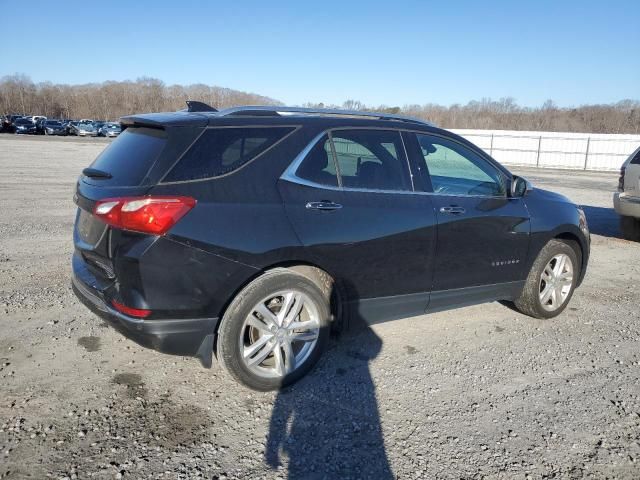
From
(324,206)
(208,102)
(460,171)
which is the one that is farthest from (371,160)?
(208,102)

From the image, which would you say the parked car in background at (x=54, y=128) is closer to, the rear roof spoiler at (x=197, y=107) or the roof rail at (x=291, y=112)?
the rear roof spoiler at (x=197, y=107)

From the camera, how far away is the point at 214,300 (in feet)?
9.84

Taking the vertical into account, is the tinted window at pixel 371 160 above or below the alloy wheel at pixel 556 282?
above

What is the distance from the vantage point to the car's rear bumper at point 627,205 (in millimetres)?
7926

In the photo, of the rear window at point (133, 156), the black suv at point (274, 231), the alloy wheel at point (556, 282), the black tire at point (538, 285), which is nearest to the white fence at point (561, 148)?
the alloy wheel at point (556, 282)

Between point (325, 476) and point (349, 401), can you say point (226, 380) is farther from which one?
point (325, 476)

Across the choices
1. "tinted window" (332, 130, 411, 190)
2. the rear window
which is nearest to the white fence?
"tinted window" (332, 130, 411, 190)

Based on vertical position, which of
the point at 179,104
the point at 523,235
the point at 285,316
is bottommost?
the point at 285,316

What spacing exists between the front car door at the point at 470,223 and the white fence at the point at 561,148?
2883 cm

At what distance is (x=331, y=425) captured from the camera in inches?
117

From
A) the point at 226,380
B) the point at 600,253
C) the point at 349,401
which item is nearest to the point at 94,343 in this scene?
the point at 226,380

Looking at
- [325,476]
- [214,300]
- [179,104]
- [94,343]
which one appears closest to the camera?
[325,476]

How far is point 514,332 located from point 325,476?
2.63 m

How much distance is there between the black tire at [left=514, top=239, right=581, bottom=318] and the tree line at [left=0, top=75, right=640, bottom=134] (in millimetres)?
58234
